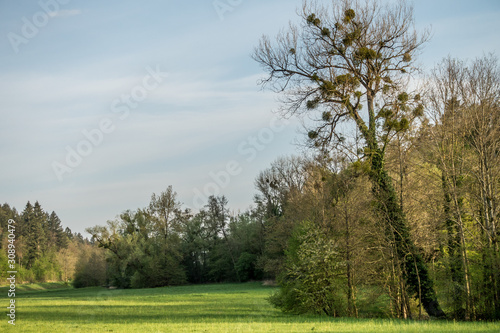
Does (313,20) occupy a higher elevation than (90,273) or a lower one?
higher

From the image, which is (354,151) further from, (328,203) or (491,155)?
(491,155)

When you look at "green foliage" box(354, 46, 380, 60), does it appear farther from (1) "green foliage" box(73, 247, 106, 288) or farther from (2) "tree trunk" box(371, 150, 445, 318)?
(1) "green foliage" box(73, 247, 106, 288)

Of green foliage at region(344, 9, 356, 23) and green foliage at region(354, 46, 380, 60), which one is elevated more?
green foliage at region(344, 9, 356, 23)

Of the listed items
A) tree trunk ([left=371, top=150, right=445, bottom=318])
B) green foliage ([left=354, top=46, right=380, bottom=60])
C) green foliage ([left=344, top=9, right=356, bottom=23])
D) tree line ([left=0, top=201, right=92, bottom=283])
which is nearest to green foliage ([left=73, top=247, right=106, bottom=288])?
tree line ([left=0, top=201, right=92, bottom=283])

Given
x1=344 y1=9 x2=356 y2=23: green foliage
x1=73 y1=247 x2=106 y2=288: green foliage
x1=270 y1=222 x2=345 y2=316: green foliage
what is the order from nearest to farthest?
x1=344 y1=9 x2=356 y2=23: green foliage → x1=270 y1=222 x2=345 y2=316: green foliage → x1=73 y1=247 x2=106 y2=288: green foliage

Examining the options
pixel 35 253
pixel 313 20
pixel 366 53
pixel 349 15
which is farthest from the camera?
pixel 35 253

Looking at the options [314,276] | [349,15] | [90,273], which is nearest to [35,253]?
[90,273]

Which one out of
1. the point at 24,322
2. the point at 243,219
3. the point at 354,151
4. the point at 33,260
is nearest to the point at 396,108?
the point at 354,151

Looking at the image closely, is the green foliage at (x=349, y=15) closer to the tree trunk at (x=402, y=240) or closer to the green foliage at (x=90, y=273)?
the tree trunk at (x=402, y=240)

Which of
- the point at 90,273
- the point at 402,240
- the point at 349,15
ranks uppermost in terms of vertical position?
the point at 349,15

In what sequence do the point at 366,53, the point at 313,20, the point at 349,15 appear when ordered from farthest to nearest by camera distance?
the point at 313,20
the point at 349,15
the point at 366,53

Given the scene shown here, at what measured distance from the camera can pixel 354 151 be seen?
2291cm

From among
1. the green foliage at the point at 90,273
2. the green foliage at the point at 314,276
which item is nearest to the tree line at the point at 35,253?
the green foliage at the point at 90,273

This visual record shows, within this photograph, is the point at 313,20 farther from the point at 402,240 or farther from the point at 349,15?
the point at 402,240
